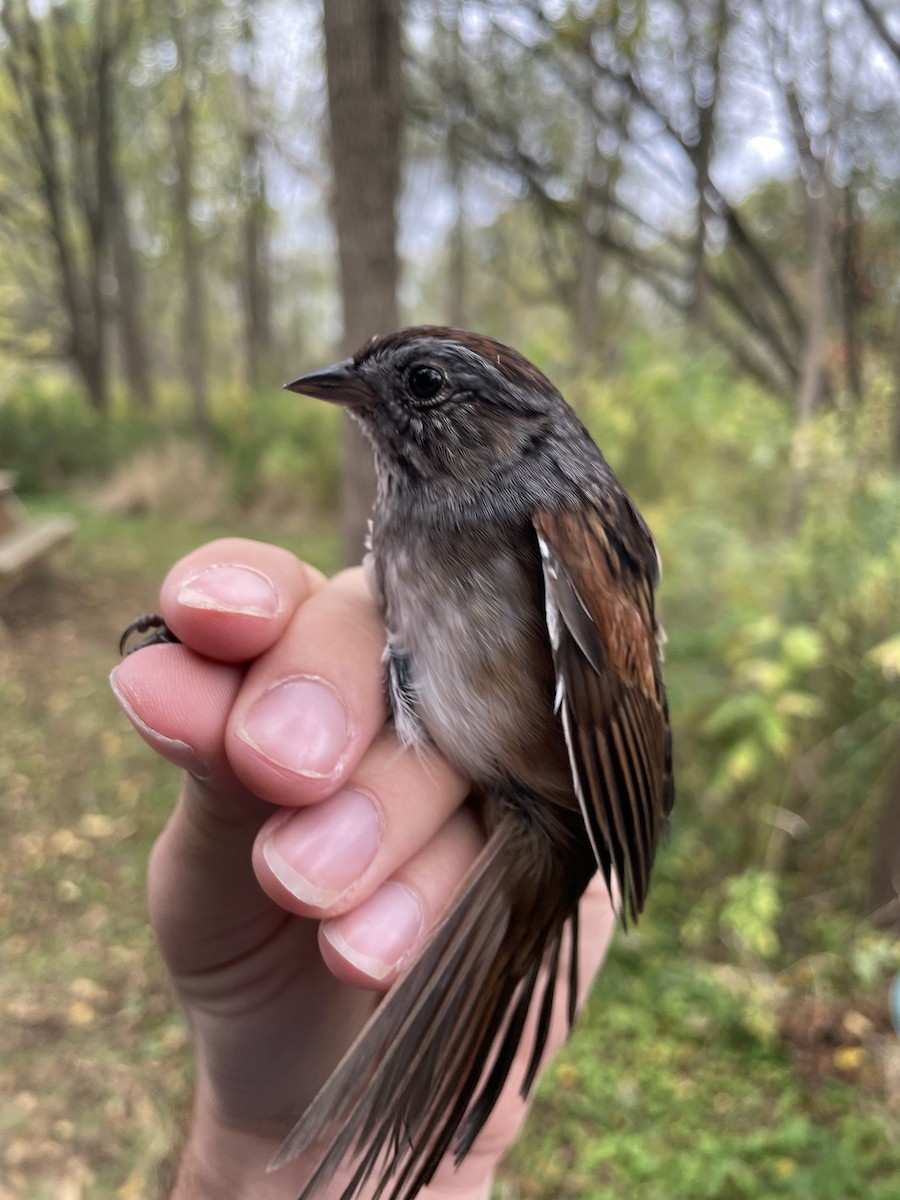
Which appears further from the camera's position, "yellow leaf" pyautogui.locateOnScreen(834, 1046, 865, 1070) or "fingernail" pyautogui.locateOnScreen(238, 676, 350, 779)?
"yellow leaf" pyautogui.locateOnScreen(834, 1046, 865, 1070)

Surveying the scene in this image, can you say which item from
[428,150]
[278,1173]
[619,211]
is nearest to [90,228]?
[428,150]

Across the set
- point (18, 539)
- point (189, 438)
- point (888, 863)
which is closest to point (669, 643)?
point (888, 863)

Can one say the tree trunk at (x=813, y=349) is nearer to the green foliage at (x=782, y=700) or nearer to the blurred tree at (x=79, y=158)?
the green foliage at (x=782, y=700)

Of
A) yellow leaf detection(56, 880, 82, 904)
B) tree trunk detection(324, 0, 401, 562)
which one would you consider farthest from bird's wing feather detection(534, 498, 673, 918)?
yellow leaf detection(56, 880, 82, 904)

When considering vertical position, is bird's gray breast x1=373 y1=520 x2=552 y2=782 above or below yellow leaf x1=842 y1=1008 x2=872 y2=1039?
above

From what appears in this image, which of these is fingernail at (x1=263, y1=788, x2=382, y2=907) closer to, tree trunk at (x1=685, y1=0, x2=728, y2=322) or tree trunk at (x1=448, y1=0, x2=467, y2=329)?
tree trunk at (x1=448, y1=0, x2=467, y2=329)

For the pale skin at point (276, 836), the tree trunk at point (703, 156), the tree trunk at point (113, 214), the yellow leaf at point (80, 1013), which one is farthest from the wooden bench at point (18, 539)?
the tree trunk at point (113, 214)
